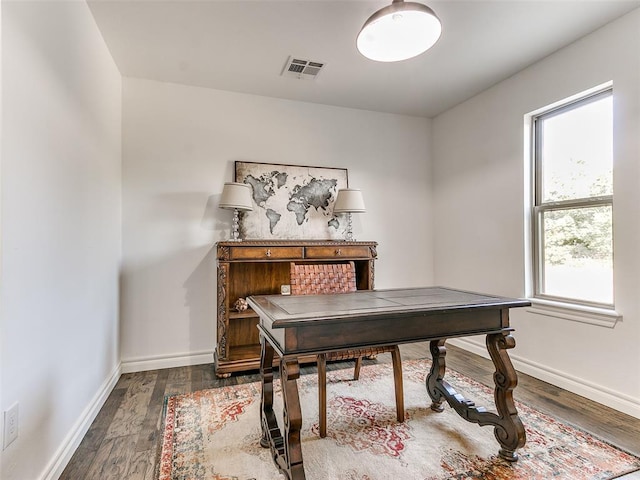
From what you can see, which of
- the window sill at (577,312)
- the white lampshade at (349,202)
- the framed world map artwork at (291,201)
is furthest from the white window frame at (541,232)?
the framed world map artwork at (291,201)

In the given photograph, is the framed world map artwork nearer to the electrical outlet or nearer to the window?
the window

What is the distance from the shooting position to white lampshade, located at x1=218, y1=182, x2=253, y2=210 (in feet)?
9.59

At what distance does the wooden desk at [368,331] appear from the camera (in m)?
1.38

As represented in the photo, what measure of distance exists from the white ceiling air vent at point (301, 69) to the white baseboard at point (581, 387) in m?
3.11

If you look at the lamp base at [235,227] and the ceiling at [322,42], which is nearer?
the ceiling at [322,42]

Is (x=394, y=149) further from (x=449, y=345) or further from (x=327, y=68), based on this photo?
(x=449, y=345)

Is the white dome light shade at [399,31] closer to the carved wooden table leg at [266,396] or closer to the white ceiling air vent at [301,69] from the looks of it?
the white ceiling air vent at [301,69]

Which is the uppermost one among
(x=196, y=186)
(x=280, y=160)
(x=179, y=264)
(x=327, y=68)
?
(x=327, y=68)

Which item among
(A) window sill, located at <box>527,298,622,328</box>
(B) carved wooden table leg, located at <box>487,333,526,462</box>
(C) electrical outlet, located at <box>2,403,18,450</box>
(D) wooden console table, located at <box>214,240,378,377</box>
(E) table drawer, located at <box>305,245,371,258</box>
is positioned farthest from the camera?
(E) table drawer, located at <box>305,245,371,258</box>

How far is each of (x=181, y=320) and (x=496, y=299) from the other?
8.66 ft

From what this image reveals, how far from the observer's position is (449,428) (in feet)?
6.40

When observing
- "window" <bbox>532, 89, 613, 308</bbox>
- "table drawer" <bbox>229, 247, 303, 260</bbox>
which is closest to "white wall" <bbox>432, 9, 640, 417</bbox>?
"window" <bbox>532, 89, 613, 308</bbox>

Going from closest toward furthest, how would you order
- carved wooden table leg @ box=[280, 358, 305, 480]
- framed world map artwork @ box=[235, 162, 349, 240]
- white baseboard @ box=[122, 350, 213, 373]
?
1. carved wooden table leg @ box=[280, 358, 305, 480]
2. white baseboard @ box=[122, 350, 213, 373]
3. framed world map artwork @ box=[235, 162, 349, 240]

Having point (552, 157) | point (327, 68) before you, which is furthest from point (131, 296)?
point (552, 157)
